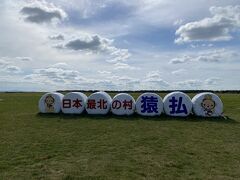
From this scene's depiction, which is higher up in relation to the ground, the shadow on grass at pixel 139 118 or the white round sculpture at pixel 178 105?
the white round sculpture at pixel 178 105

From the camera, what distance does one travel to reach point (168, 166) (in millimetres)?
9820

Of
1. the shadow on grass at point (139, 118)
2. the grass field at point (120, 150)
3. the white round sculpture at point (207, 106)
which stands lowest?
the grass field at point (120, 150)

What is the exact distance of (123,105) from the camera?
2342 cm

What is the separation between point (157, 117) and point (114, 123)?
13.0ft

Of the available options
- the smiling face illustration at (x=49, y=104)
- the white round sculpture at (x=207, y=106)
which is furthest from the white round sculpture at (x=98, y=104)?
the white round sculpture at (x=207, y=106)

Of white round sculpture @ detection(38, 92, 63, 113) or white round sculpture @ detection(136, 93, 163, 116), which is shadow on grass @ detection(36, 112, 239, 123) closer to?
white round sculpture @ detection(136, 93, 163, 116)

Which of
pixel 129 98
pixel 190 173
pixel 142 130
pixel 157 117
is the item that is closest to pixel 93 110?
pixel 129 98

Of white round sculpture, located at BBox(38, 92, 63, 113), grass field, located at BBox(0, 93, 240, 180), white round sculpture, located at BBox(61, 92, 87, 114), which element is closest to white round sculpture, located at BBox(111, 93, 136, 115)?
white round sculpture, located at BBox(61, 92, 87, 114)

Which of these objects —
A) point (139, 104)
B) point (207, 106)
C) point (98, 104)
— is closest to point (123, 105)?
point (139, 104)

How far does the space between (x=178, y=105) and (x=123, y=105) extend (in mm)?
3603

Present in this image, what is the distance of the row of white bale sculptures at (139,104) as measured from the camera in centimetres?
2261

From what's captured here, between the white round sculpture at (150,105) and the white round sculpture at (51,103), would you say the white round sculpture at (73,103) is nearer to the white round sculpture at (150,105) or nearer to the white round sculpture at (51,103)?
the white round sculpture at (51,103)

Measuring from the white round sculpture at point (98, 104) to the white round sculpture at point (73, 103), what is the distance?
0.43 meters

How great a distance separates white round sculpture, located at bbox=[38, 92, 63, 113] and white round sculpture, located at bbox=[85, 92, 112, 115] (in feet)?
7.07
